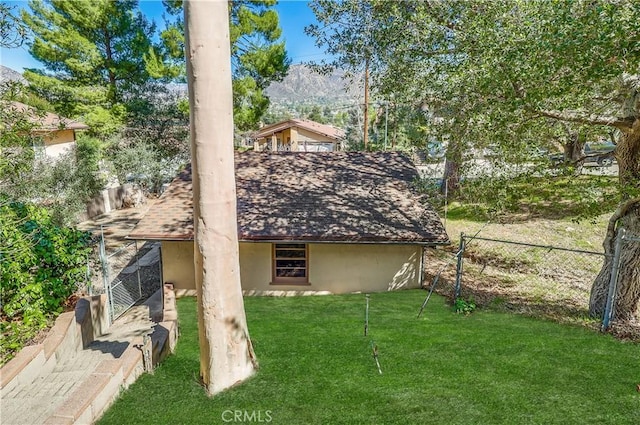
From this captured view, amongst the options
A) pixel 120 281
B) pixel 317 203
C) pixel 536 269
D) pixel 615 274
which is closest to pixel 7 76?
pixel 120 281

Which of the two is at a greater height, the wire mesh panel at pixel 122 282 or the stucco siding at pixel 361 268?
the stucco siding at pixel 361 268

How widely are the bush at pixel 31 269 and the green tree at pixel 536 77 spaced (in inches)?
299

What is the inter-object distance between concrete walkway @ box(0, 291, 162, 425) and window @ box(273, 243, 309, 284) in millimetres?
3255

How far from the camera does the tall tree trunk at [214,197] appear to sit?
12.8 ft

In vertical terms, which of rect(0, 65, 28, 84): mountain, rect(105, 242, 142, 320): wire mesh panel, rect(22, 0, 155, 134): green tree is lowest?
rect(105, 242, 142, 320): wire mesh panel

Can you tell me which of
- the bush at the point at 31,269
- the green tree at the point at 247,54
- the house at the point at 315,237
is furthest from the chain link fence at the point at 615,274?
the green tree at the point at 247,54

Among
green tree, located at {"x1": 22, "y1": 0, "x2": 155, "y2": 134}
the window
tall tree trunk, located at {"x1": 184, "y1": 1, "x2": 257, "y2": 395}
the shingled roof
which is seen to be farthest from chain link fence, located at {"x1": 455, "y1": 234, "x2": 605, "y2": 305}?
green tree, located at {"x1": 22, "y1": 0, "x2": 155, "y2": 134}

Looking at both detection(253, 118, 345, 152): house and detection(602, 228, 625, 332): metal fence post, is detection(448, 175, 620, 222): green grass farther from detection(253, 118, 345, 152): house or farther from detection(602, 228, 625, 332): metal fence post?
detection(253, 118, 345, 152): house

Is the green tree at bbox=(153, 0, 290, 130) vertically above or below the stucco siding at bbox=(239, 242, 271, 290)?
above

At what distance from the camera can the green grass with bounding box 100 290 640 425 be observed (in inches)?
165

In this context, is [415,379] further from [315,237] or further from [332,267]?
[332,267]

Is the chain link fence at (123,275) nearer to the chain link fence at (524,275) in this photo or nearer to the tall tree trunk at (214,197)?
the tall tree trunk at (214,197)

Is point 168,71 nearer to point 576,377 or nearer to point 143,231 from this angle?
point 143,231

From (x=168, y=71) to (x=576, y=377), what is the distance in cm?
2157
